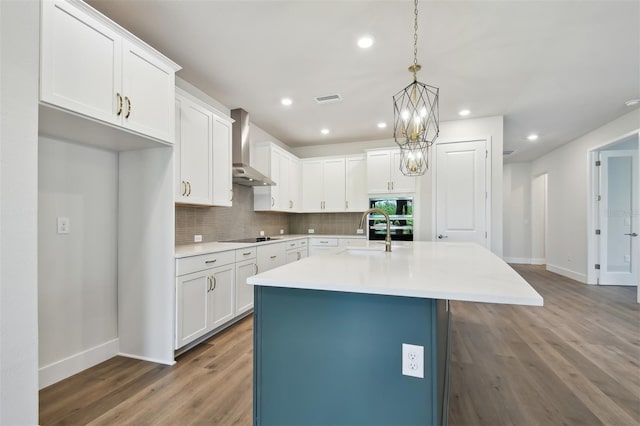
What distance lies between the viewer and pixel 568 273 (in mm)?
5684

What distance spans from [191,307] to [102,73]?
185 cm

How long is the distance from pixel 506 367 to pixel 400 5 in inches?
114

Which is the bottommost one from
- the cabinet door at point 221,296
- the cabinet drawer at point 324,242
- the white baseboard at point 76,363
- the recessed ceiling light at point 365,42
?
the white baseboard at point 76,363

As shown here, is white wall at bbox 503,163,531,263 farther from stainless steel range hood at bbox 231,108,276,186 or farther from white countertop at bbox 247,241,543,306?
white countertop at bbox 247,241,543,306

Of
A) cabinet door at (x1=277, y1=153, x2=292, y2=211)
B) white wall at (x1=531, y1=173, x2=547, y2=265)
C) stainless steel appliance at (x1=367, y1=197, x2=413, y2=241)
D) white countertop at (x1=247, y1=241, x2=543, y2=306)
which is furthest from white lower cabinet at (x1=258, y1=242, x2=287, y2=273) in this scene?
white wall at (x1=531, y1=173, x2=547, y2=265)

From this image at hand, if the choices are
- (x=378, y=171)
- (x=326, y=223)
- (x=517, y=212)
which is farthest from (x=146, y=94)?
(x=517, y=212)

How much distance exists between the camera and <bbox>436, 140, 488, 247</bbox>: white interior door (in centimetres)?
423

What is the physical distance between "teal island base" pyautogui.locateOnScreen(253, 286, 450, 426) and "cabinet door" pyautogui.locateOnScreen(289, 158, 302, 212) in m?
3.81

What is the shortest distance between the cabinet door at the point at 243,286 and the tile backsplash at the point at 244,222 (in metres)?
0.65

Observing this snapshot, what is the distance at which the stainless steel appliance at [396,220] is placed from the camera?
4613 millimetres

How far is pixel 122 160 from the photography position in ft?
8.08

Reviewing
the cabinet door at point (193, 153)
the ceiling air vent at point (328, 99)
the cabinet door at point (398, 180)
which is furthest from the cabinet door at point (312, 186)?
the cabinet door at point (193, 153)

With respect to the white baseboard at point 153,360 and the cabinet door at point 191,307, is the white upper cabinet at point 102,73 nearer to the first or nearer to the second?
the cabinet door at point 191,307

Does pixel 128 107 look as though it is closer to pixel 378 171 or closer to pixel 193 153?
pixel 193 153
